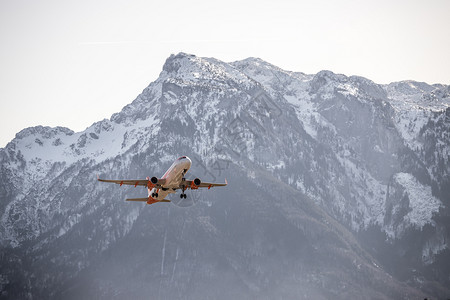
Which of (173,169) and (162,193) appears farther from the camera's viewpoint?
(162,193)

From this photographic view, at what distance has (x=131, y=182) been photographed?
554 ft

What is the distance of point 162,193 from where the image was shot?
17462 cm

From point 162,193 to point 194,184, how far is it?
52.4 feet

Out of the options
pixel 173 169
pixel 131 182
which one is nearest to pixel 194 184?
pixel 173 169

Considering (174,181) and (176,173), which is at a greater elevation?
(176,173)

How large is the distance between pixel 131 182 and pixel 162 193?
405 inches

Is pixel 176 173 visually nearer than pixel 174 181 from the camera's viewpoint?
Yes

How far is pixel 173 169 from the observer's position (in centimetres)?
16012

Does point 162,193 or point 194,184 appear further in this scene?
point 162,193

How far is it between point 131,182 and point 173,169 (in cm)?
1541

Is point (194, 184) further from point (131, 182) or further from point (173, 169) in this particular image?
point (131, 182)

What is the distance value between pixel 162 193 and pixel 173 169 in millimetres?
16735
